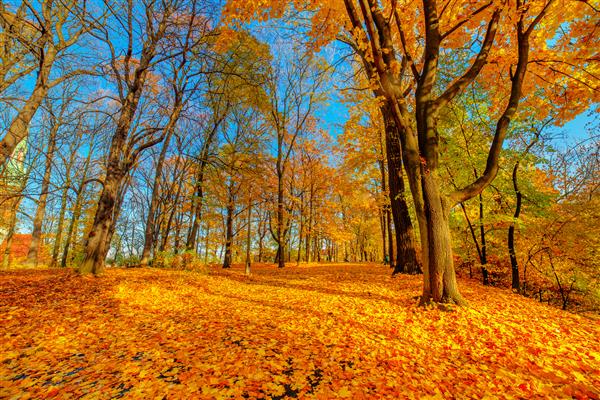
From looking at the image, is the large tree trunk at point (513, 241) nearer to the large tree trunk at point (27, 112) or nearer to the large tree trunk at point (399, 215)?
the large tree trunk at point (399, 215)

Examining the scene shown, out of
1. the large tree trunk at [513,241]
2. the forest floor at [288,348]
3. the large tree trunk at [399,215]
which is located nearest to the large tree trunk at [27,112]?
the forest floor at [288,348]

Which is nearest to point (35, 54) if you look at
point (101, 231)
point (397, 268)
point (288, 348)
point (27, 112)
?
point (27, 112)

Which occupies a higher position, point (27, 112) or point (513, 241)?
point (27, 112)

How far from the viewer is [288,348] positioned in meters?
3.61

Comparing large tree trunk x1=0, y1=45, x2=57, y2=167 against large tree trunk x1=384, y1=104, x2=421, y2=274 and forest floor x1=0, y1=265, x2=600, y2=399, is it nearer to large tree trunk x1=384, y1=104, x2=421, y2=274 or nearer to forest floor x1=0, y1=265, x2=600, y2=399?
forest floor x1=0, y1=265, x2=600, y2=399

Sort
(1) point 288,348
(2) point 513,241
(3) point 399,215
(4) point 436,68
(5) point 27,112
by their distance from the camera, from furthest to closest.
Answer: (3) point 399,215
(2) point 513,241
(5) point 27,112
(4) point 436,68
(1) point 288,348

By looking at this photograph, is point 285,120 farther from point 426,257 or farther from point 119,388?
point 119,388

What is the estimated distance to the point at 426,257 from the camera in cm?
521

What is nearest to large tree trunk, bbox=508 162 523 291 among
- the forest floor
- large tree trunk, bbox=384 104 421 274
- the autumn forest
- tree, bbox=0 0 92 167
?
the autumn forest

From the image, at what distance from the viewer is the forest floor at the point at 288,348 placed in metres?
2.72

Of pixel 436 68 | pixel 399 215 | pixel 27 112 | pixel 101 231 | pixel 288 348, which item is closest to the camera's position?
pixel 288 348

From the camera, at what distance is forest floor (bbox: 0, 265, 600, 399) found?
107 inches

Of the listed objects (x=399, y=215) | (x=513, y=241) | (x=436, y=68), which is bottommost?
(x=513, y=241)

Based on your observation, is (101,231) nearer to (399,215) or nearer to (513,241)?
(399,215)
